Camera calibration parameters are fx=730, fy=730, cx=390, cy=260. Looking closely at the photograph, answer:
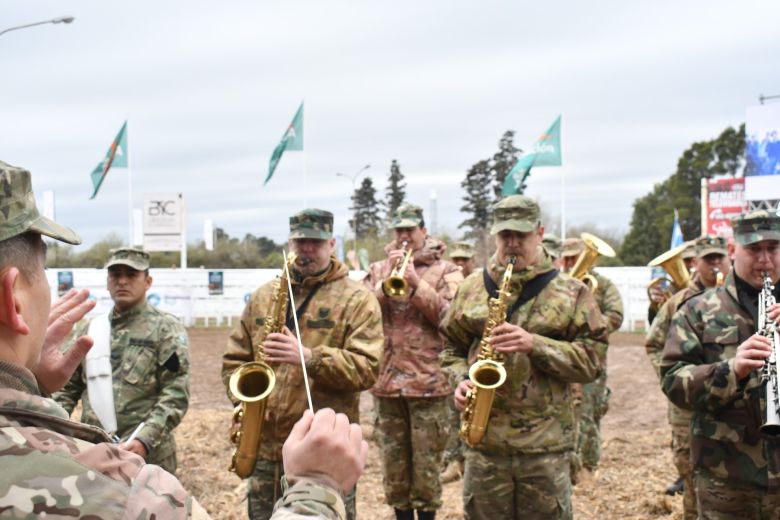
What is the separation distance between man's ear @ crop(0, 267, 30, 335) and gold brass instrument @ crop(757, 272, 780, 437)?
344cm

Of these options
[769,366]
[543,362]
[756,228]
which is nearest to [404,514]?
[543,362]

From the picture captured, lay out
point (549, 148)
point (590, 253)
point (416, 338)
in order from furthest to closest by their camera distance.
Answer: point (549, 148) < point (590, 253) < point (416, 338)

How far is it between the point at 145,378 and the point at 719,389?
13.1ft

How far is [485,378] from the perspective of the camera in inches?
186

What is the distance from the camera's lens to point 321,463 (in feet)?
6.01

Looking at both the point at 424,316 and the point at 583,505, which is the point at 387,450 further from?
the point at 583,505

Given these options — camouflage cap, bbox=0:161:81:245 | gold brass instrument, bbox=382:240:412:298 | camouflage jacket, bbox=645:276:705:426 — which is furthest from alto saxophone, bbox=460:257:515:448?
camouflage cap, bbox=0:161:81:245

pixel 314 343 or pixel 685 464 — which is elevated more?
pixel 314 343

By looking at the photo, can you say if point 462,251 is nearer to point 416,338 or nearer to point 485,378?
point 416,338

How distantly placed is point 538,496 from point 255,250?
47.6m

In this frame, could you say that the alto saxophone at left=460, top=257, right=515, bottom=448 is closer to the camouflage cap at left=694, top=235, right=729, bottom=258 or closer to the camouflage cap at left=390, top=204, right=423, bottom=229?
the camouflage cap at left=390, top=204, right=423, bottom=229

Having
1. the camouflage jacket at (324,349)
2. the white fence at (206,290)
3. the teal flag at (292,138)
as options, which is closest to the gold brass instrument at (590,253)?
the camouflage jacket at (324,349)

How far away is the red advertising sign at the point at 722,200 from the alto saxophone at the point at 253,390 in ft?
80.0

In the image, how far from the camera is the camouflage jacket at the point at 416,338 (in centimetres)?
683
